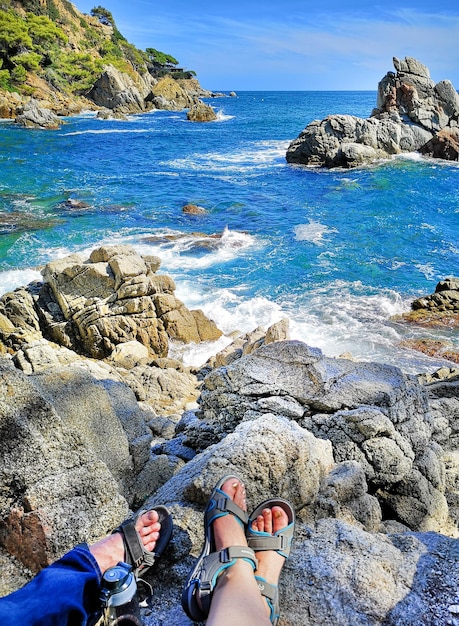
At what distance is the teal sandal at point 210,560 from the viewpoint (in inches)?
99.7

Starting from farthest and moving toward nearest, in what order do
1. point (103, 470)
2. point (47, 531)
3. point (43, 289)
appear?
point (43, 289), point (103, 470), point (47, 531)

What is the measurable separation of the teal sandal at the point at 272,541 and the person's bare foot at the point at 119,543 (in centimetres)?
66

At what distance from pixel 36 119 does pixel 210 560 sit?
60818 mm

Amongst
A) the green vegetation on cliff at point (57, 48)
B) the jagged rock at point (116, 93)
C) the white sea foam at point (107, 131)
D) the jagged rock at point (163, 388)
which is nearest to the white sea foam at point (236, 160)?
the white sea foam at point (107, 131)

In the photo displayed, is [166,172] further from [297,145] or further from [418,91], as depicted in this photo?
[418,91]

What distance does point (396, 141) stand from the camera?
4169cm

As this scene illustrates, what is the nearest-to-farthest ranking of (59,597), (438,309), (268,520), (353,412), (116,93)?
(59,597), (268,520), (353,412), (438,309), (116,93)

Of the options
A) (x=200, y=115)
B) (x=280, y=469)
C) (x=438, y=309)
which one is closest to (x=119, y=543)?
(x=280, y=469)

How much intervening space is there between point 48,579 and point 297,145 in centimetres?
4160

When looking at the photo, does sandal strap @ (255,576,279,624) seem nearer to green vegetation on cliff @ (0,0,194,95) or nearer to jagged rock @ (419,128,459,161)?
jagged rock @ (419,128,459,161)

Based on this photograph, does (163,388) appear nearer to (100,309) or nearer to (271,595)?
(100,309)

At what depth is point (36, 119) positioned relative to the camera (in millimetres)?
53750

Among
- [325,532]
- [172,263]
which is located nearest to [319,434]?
[325,532]

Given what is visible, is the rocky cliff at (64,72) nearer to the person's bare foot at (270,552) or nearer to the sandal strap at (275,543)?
the person's bare foot at (270,552)
